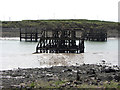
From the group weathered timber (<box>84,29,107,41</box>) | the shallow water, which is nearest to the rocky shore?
the shallow water

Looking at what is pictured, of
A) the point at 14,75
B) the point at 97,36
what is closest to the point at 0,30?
the point at 97,36

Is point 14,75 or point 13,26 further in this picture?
point 13,26

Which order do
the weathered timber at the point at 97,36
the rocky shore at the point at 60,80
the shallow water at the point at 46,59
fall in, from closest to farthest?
the rocky shore at the point at 60,80
the shallow water at the point at 46,59
the weathered timber at the point at 97,36

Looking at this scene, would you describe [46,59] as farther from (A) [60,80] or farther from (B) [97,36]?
(B) [97,36]

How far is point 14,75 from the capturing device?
55.9 feet

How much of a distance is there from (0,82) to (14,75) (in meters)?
2.27

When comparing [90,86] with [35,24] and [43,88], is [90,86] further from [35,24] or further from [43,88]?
[35,24]

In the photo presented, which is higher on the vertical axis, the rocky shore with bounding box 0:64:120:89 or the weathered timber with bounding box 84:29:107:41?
the weathered timber with bounding box 84:29:107:41

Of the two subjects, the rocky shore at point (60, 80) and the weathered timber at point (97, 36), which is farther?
the weathered timber at point (97, 36)

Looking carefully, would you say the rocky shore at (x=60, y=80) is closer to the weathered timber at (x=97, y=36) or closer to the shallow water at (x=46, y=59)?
the shallow water at (x=46, y=59)

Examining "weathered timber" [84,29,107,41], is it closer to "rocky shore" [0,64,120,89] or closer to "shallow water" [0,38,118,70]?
"shallow water" [0,38,118,70]

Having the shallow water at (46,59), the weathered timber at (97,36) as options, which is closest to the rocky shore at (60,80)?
the shallow water at (46,59)

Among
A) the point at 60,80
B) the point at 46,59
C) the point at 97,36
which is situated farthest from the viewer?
the point at 97,36

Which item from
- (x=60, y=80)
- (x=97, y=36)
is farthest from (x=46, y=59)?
(x=97, y=36)
